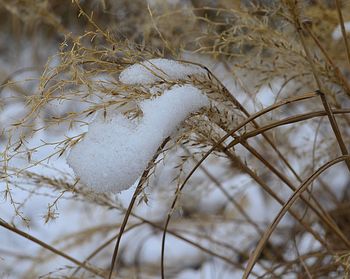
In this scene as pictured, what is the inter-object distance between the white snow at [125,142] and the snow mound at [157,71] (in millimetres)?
29

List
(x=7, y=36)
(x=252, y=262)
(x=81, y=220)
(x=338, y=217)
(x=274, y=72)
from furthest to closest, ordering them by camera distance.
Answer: (x=7, y=36) < (x=81, y=220) < (x=338, y=217) < (x=274, y=72) < (x=252, y=262)

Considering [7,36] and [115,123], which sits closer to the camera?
[115,123]

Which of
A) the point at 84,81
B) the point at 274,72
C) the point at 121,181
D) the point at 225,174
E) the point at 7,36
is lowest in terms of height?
the point at 121,181

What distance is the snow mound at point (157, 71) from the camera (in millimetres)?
726

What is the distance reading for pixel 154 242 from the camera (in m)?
2.24

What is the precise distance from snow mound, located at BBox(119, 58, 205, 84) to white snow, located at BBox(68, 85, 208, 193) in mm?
29

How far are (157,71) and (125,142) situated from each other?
0.10 m

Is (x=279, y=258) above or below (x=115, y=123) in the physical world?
above

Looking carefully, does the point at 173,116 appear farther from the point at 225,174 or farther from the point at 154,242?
the point at 154,242

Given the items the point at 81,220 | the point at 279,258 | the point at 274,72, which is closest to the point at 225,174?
the point at 279,258

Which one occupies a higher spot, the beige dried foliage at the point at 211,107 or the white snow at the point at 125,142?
the beige dried foliage at the point at 211,107

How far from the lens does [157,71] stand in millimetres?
739

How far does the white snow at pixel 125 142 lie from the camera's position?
2.25 ft

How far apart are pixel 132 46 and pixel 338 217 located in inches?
42.5
